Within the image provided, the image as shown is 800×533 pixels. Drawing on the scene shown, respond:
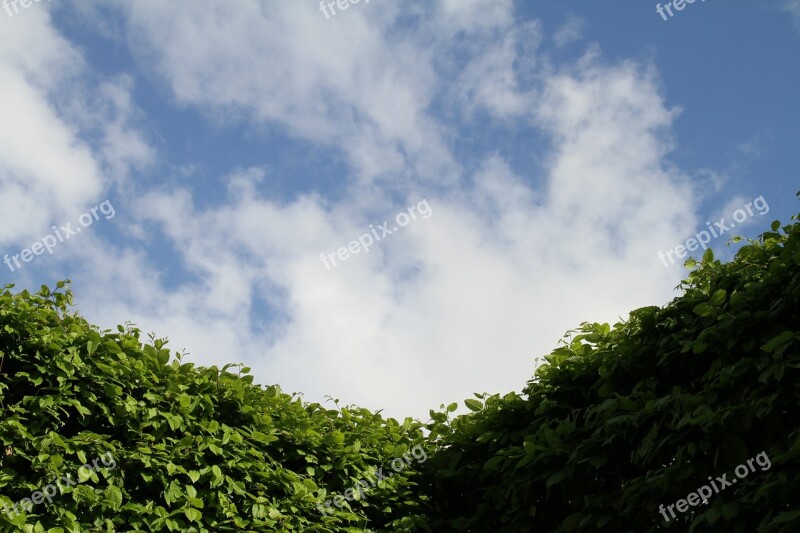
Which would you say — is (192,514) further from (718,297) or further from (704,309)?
(718,297)

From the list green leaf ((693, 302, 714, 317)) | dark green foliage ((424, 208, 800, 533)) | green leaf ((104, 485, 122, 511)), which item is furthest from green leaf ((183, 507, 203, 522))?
→ green leaf ((693, 302, 714, 317))

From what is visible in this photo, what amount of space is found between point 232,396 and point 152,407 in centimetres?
72

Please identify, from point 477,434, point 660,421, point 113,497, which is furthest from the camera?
point 477,434

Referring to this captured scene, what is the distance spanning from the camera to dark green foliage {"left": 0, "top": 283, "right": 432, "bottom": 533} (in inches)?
201

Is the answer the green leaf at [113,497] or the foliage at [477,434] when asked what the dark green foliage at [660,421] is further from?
the green leaf at [113,497]

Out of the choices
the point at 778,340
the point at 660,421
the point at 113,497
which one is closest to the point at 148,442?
the point at 113,497

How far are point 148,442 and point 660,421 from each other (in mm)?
3713

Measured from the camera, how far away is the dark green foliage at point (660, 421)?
4.29 meters

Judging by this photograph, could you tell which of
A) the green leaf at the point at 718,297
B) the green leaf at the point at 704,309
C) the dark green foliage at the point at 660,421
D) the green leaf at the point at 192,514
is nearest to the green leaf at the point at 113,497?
the green leaf at the point at 192,514

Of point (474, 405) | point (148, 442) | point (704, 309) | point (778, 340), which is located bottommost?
point (778, 340)

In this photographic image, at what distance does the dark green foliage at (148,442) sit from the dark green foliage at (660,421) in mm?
1117

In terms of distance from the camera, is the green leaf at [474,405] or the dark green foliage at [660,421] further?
the green leaf at [474,405]

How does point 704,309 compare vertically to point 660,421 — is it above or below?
above

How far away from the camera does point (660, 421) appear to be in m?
4.78
